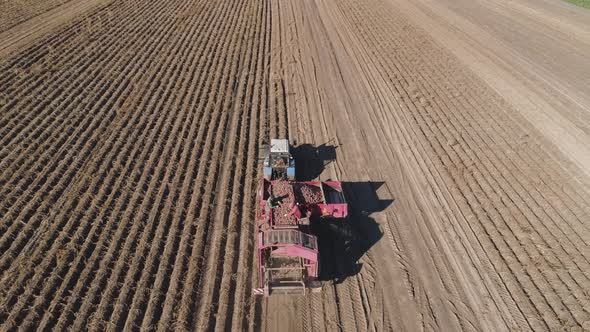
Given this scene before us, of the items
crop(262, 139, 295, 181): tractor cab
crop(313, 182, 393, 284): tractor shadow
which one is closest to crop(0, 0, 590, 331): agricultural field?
crop(313, 182, 393, 284): tractor shadow

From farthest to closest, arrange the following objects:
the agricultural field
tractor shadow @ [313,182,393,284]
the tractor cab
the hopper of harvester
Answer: the tractor cab
tractor shadow @ [313,182,393,284]
the agricultural field
the hopper of harvester

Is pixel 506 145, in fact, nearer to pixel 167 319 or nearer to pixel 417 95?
pixel 417 95

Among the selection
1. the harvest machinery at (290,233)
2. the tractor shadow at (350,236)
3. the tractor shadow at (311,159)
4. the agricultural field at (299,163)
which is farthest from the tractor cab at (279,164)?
the tractor shadow at (350,236)

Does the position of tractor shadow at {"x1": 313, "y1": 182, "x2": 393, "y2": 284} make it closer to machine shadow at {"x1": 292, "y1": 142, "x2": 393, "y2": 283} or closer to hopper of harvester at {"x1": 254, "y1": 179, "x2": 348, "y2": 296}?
machine shadow at {"x1": 292, "y1": 142, "x2": 393, "y2": 283}

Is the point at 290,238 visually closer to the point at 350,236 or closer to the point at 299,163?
the point at 350,236

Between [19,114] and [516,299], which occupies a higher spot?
[19,114]

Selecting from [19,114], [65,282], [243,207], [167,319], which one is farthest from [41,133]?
[167,319]

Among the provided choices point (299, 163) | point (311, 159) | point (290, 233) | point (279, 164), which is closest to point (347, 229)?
point (290, 233)
